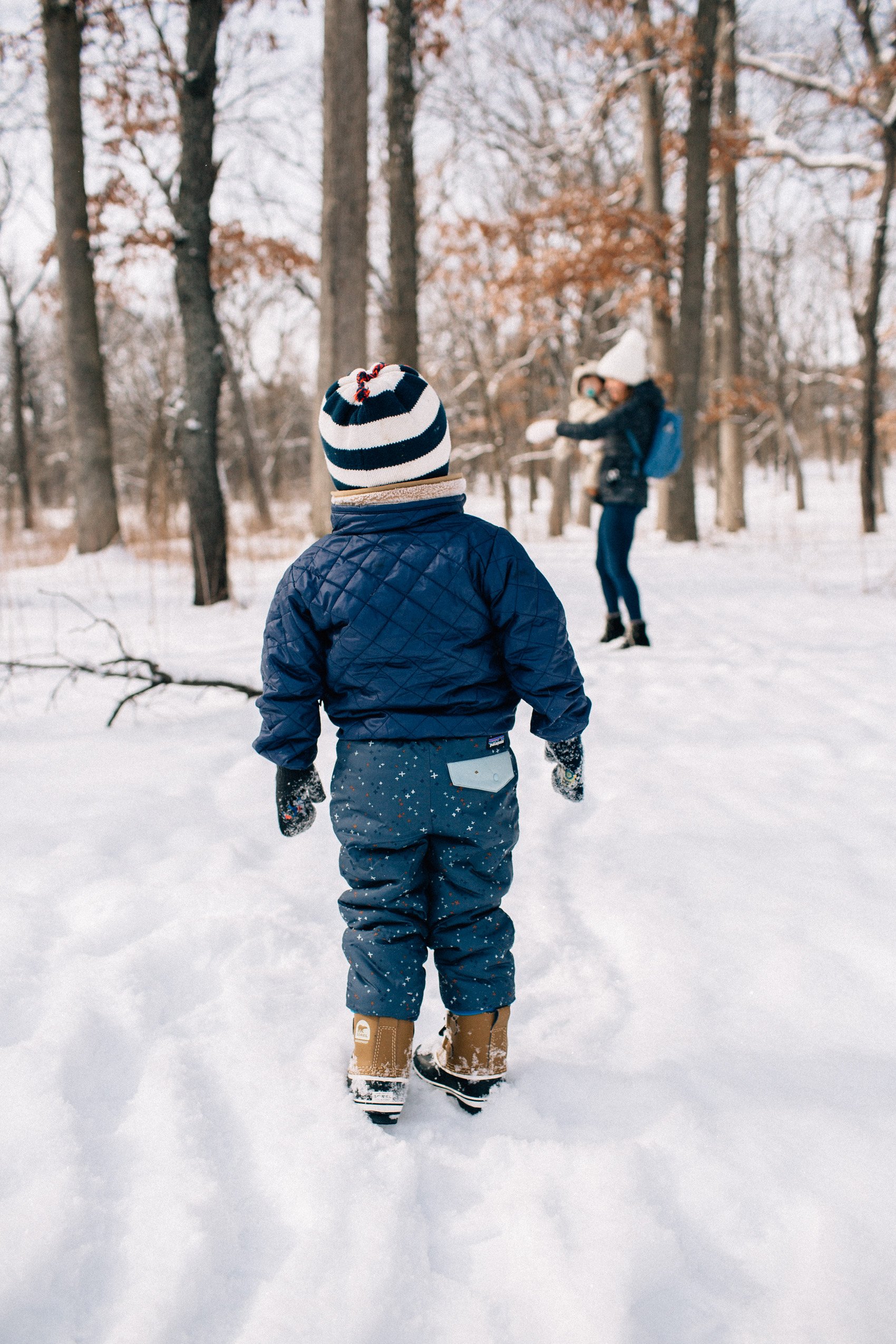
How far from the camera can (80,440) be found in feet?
32.7

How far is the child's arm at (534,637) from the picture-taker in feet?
5.15

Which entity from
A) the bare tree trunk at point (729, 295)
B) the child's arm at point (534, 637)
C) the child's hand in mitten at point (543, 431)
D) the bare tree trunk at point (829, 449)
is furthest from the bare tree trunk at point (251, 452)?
the bare tree trunk at point (829, 449)

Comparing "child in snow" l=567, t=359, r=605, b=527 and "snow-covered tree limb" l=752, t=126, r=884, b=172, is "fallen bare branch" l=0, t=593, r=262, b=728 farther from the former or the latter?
"snow-covered tree limb" l=752, t=126, r=884, b=172

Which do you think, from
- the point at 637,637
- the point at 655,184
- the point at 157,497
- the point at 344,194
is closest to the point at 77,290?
the point at 157,497

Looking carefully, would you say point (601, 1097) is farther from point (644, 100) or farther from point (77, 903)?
point (644, 100)

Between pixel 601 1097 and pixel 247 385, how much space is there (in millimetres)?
32261

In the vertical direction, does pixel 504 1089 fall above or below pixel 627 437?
below

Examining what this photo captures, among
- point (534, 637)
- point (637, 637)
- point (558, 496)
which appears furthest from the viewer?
point (558, 496)

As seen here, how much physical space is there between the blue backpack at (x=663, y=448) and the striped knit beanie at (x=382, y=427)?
3284mm

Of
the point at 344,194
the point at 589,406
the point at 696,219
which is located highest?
the point at 696,219

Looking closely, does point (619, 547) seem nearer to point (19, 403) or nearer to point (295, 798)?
point (295, 798)

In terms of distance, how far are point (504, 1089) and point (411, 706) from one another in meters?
0.81

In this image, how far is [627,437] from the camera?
4.68 metres

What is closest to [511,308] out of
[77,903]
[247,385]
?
[77,903]
